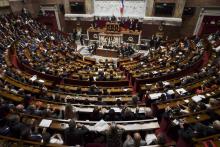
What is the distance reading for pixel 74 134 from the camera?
15.9 feet

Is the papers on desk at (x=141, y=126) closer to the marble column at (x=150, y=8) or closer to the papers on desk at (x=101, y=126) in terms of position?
the papers on desk at (x=101, y=126)

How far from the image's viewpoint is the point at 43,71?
33.6 ft

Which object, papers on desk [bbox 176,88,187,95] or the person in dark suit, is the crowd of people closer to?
the person in dark suit

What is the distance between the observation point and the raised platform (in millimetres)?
17753

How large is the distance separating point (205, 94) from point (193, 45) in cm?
818

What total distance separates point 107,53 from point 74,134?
1364 cm

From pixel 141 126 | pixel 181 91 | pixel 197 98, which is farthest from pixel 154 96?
pixel 141 126

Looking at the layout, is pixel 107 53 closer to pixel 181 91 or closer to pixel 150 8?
pixel 150 8

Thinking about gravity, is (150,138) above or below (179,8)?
below

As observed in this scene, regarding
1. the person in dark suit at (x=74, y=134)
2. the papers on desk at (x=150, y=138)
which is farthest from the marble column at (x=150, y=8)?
the person in dark suit at (x=74, y=134)

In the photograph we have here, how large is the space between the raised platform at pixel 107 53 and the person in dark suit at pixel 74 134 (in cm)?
1312

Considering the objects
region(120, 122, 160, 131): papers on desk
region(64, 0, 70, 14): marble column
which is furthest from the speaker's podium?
region(120, 122, 160, 131): papers on desk

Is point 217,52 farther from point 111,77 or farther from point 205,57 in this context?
point 111,77

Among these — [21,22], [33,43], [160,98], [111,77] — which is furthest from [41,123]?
[21,22]
